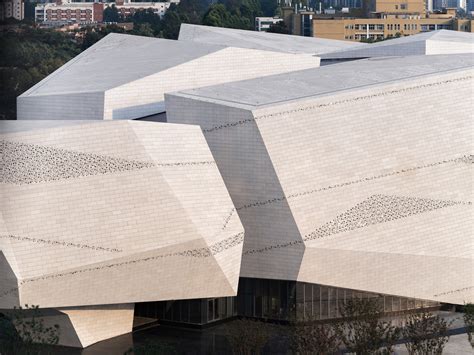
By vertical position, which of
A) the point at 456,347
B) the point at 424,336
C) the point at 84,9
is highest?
the point at 84,9

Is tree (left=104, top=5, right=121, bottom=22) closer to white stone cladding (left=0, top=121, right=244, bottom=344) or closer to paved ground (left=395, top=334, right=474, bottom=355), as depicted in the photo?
white stone cladding (left=0, top=121, right=244, bottom=344)

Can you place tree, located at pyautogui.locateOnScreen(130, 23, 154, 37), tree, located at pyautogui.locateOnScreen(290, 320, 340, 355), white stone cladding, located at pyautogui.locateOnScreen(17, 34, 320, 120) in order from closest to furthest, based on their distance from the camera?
tree, located at pyautogui.locateOnScreen(290, 320, 340, 355) < white stone cladding, located at pyautogui.locateOnScreen(17, 34, 320, 120) < tree, located at pyautogui.locateOnScreen(130, 23, 154, 37)

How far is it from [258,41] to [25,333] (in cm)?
2593

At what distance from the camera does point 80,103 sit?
116 feet

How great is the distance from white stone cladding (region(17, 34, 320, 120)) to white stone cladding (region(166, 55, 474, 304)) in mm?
3992

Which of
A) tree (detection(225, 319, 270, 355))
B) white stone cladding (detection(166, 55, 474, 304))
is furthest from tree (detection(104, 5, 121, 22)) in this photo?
tree (detection(225, 319, 270, 355))

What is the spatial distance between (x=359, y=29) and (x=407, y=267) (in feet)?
275

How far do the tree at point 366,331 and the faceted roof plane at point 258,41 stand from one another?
62.6ft

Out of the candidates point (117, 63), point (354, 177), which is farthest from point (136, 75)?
point (354, 177)

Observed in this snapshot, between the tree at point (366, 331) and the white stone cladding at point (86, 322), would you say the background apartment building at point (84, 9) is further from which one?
the tree at point (366, 331)

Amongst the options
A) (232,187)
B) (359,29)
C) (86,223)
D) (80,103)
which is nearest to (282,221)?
(232,187)

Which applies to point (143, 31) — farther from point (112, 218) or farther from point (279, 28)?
point (112, 218)

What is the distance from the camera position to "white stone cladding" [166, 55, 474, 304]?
29.9 meters

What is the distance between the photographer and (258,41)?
48062 mm
